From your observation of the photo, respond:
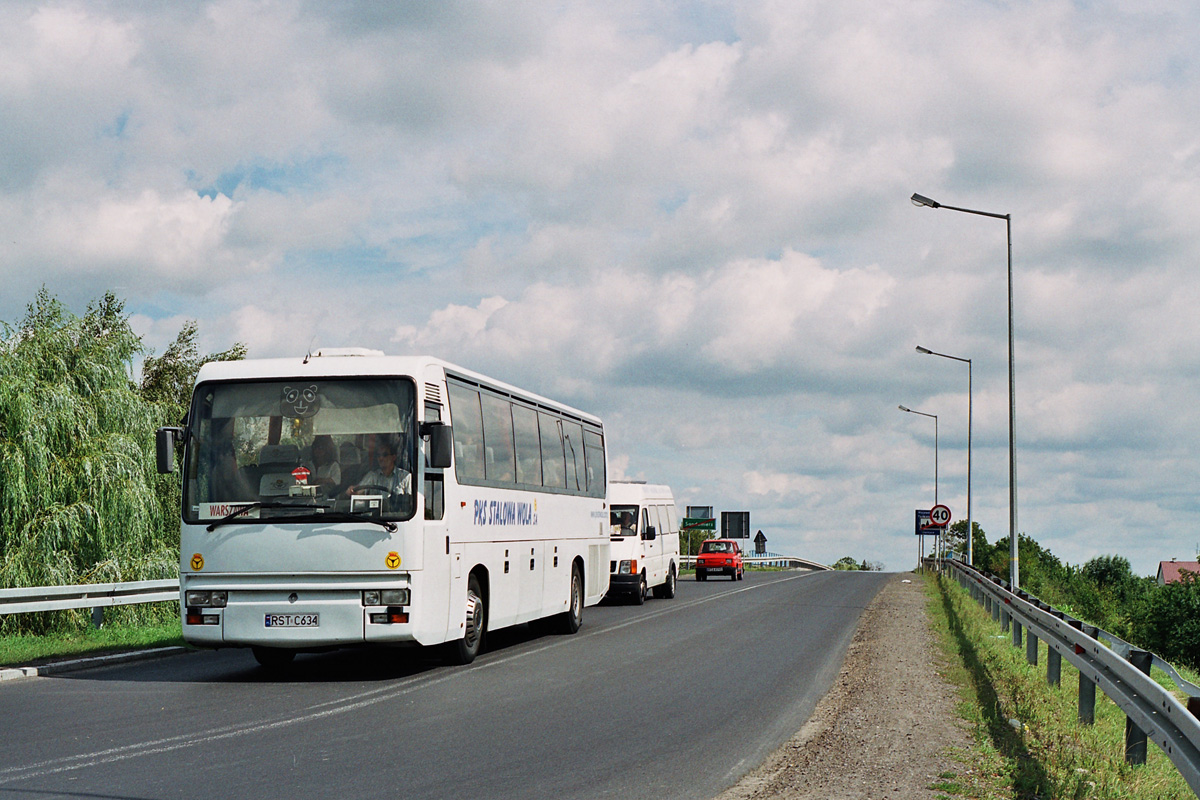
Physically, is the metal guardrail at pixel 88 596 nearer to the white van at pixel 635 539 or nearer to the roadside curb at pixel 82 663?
the roadside curb at pixel 82 663

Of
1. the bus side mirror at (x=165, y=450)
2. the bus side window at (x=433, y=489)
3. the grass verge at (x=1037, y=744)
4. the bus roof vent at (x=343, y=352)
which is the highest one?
the bus roof vent at (x=343, y=352)

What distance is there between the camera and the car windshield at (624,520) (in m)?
28.9

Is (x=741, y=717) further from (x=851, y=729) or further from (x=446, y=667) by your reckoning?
(x=446, y=667)

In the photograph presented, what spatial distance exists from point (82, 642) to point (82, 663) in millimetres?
2404

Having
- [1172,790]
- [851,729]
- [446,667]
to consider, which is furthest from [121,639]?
[1172,790]

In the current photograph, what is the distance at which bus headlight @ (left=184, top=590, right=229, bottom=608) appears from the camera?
43.8 ft

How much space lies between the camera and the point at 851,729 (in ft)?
33.6

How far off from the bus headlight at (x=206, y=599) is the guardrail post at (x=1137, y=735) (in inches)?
363

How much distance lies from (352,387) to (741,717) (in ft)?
19.1

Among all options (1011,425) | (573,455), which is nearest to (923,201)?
(1011,425)

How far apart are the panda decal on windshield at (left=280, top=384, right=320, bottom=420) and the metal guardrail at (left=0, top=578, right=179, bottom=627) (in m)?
5.08

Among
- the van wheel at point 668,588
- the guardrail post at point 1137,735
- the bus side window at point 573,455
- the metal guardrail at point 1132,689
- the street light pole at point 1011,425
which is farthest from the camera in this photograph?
the van wheel at point 668,588

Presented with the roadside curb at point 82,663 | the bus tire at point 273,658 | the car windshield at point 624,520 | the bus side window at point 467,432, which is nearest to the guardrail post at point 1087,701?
the bus side window at point 467,432

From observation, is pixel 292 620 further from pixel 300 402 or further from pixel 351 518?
pixel 300 402
